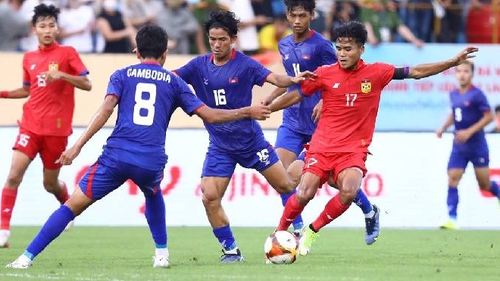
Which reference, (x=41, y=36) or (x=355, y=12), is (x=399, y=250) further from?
(x=355, y=12)

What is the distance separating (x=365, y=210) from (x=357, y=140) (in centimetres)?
163

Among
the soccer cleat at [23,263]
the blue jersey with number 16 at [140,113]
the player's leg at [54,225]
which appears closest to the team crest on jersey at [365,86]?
the blue jersey with number 16 at [140,113]

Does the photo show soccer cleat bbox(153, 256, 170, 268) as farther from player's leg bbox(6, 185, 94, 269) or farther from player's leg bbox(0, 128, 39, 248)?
→ player's leg bbox(0, 128, 39, 248)

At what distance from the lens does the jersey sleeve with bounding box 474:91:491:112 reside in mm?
17516

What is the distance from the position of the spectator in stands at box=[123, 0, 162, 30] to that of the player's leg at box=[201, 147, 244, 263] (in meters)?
9.26

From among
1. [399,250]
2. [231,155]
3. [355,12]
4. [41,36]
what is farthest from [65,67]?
[355,12]

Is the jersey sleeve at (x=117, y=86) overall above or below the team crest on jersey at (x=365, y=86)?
above

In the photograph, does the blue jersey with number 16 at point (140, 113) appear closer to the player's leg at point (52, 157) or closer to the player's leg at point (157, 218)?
the player's leg at point (157, 218)

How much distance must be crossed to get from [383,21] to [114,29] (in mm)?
4580

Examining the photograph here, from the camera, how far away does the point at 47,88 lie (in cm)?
1448

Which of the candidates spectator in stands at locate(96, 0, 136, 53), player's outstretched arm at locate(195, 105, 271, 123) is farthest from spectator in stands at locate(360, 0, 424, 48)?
player's outstretched arm at locate(195, 105, 271, 123)

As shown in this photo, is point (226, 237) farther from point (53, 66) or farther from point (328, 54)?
point (53, 66)

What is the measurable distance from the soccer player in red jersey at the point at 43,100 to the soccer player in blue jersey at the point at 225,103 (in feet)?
9.20

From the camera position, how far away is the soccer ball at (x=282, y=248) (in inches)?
432
